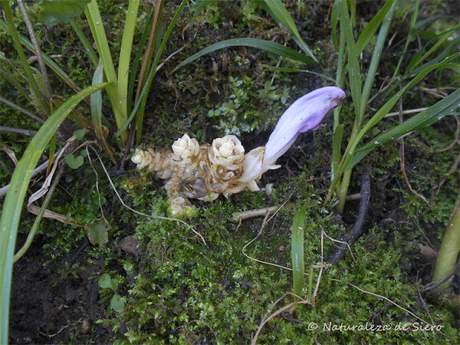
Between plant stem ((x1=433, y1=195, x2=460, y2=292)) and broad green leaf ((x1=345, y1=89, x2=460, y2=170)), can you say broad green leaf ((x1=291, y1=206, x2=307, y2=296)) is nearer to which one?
broad green leaf ((x1=345, y1=89, x2=460, y2=170))

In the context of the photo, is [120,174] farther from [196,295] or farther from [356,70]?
[356,70]

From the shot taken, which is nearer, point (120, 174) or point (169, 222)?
point (169, 222)

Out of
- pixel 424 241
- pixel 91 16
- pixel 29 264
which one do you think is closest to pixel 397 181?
pixel 424 241

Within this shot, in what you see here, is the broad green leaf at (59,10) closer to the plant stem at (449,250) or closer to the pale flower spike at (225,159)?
the pale flower spike at (225,159)

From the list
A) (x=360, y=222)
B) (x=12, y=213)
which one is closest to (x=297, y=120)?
(x=360, y=222)

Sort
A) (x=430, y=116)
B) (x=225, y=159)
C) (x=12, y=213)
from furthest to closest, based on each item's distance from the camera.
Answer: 1. (x=225, y=159)
2. (x=430, y=116)
3. (x=12, y=213)

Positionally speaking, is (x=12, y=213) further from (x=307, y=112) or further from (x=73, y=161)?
(x=307, y=112)
